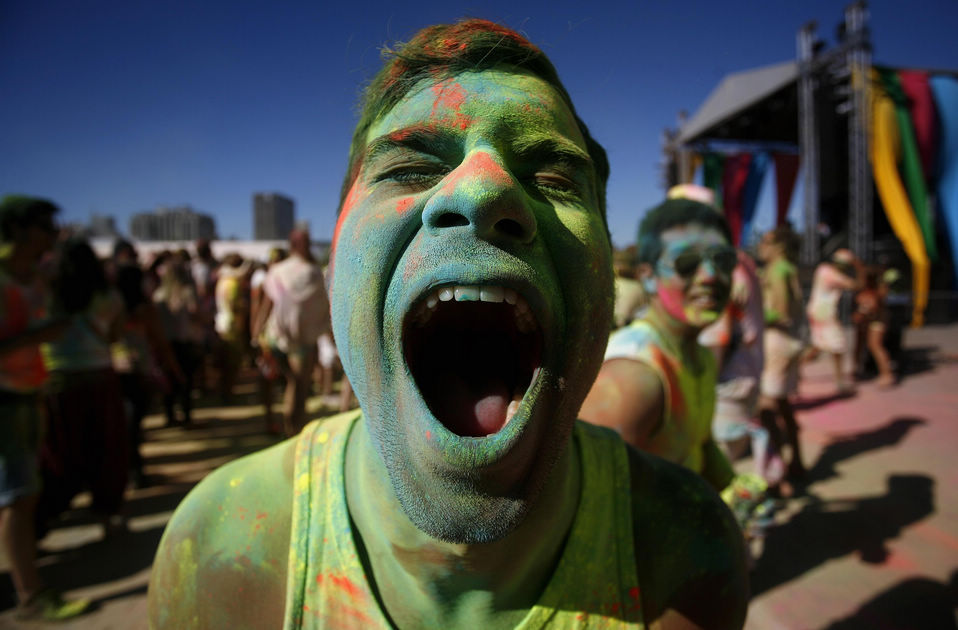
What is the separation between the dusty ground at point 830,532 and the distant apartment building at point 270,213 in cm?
2486

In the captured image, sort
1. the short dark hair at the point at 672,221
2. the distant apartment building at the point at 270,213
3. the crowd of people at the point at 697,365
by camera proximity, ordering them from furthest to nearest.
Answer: the distant apartment building at the point at 270,213, the short dark hair at the point at 672,221, the crowd of people at the point at 697,365

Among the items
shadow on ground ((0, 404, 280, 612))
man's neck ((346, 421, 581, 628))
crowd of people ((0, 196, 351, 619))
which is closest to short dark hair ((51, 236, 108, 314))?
crowd of people ((0, 196, 351, 619))

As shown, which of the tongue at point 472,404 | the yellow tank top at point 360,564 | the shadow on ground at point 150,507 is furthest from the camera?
the shadow on ground at point 150,507

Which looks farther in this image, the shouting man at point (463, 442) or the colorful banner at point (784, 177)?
the colorful banner at point (784, 177)

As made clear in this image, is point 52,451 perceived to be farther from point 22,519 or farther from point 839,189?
point 839,189

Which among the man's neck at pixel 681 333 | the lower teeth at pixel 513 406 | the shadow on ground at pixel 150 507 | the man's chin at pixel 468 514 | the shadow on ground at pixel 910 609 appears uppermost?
the lower teeth at pixel 513 406

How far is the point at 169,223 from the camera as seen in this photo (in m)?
33.4

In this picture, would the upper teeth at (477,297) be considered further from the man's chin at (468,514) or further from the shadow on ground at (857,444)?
the shadow on ground at (857,444)

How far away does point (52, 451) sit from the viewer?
354 centimetres

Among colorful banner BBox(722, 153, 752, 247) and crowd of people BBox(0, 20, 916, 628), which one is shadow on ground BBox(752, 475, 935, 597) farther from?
colorful banner BBox(722, 153, 752, 247)

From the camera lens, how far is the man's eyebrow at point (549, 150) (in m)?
0.97

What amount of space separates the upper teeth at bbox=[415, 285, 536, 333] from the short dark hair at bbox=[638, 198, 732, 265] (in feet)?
6.58

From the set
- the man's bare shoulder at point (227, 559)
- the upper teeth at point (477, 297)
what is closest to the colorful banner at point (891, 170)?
the upper teeth at point (477, 297)

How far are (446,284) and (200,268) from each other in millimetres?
8440
